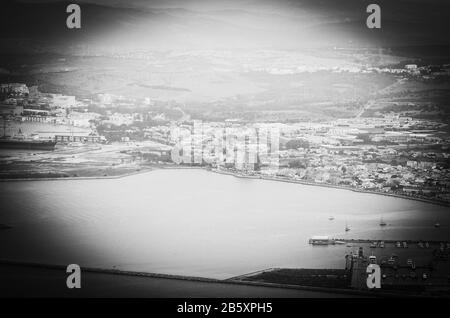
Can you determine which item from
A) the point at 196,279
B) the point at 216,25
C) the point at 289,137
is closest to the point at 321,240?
the point at 289,137

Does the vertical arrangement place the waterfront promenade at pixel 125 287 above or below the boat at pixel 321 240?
below

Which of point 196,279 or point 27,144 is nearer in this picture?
point 196,279

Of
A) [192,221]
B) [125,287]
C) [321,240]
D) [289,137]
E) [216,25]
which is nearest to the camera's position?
[125,287]

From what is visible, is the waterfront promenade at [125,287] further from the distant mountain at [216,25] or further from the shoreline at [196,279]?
the distant mountain at [216,25]

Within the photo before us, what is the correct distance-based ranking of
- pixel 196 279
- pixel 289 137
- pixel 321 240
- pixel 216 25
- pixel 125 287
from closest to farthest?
1. pixel 125 287
2. pixel 196 279
3. pixel 321 240
4. pixel 216 25
5. pixel 289 137

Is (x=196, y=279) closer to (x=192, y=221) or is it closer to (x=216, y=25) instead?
(x=192, y=221)

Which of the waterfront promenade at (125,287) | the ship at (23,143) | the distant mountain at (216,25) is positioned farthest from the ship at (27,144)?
the waterfront promenade at (125,287)

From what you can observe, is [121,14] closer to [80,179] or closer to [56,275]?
[80,179]
